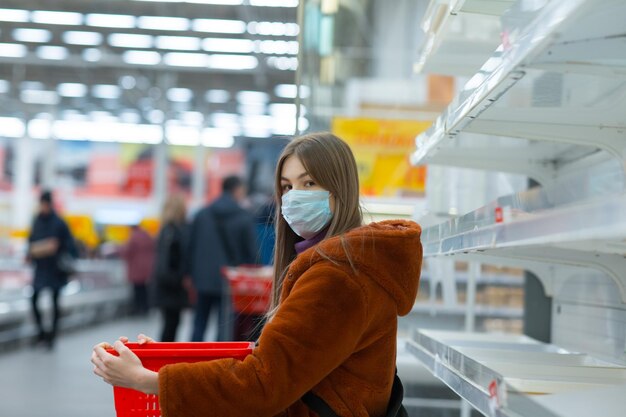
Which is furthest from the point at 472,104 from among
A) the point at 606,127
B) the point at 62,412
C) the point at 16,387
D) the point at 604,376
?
the point at 16,387

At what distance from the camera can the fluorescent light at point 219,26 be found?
43.2 feet

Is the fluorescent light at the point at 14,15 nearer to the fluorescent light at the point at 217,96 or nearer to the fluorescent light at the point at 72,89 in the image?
the fluorescent light at the point at 72,89

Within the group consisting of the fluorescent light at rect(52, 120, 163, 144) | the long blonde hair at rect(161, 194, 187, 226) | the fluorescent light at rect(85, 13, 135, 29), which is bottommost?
the long blonde hair at rect(161, 194, 187, 226)

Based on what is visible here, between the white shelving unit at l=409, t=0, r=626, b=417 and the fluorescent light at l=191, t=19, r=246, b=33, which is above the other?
the fluorescent light at l=191, t=19, r=246, b=33

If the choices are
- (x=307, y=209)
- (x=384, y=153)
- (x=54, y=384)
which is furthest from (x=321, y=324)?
(x=54, y=384)

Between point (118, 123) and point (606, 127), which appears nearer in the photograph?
point (606, 127)

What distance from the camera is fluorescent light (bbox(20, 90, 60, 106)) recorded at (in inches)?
797

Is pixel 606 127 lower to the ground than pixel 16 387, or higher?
higher

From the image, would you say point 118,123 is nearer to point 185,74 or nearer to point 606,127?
point 185,74

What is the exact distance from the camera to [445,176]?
404 centimetres

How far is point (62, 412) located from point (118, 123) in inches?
760

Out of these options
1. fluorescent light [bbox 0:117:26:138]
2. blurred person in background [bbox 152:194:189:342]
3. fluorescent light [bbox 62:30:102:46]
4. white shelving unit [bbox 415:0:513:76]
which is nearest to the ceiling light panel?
blurred person in background [bbox 152:194:189:342]

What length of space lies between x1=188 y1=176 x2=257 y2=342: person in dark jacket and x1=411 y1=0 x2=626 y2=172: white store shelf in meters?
4.62

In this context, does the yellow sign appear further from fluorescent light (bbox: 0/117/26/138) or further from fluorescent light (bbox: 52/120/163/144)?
fluorescent light (bbox: 52/120/163/144)
